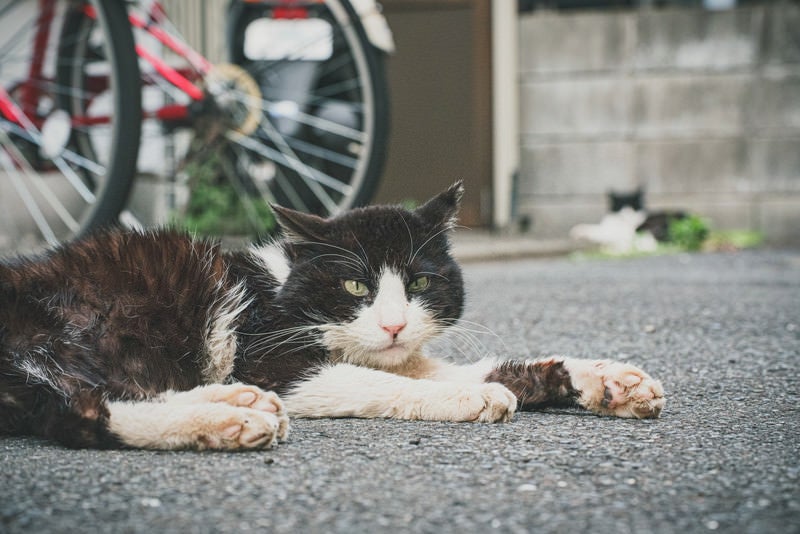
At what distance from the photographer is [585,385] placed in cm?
197

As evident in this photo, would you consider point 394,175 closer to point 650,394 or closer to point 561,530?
point 650,394

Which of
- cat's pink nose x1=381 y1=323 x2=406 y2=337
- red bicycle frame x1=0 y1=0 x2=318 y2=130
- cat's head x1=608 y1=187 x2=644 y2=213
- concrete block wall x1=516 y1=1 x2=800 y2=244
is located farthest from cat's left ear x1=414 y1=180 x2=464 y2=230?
concrete block wall x1=516 y1=1 x2=800 y2=244

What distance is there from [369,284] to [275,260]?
0.98ft

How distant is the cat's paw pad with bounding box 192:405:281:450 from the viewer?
163 cm

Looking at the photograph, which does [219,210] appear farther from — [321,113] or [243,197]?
[321,113]

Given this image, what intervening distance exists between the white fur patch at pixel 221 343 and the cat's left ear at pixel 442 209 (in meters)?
0.51

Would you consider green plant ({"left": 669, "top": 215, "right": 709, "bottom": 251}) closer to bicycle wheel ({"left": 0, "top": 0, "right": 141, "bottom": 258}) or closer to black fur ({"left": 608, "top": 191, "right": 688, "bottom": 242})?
black fur ({"left": 608, "top": 191, "right": 688, "bottom": 242})

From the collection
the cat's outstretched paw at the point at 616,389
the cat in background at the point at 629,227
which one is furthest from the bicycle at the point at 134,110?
the cat in background at the point at 629,227

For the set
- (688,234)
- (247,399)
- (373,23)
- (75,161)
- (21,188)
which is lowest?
(688,234)

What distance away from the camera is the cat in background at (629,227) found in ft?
21.6

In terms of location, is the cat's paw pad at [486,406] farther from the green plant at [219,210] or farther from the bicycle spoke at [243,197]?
the green plant at [219,210]

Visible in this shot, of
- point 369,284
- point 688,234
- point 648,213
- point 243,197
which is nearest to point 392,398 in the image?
point 369,284

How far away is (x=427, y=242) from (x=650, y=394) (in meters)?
0.62

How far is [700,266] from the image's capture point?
555cm
